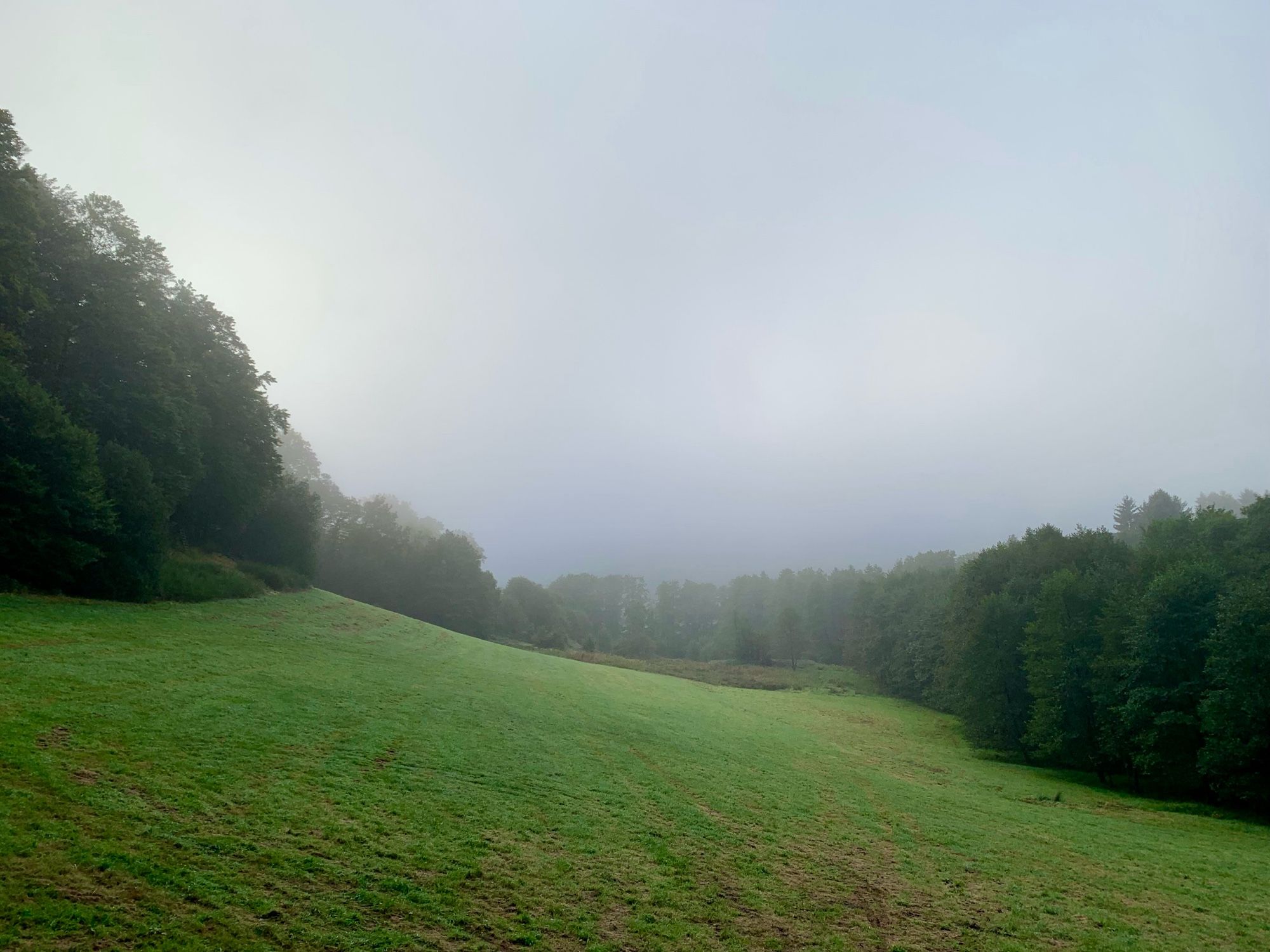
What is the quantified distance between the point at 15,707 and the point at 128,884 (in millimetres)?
6965

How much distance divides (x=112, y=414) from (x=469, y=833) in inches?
1207

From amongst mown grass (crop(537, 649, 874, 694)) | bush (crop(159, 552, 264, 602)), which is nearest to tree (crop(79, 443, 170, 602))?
bush (crop(159, 552, 264, 602))

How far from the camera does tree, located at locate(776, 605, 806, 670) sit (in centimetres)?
9338

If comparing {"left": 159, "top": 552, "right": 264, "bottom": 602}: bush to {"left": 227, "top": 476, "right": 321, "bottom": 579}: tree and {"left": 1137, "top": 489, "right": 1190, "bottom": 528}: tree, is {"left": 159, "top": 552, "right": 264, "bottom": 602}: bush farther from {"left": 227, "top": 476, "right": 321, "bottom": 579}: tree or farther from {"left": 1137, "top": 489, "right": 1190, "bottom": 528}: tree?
{"left": 1137, "top": 489, "right": 1190, "bottom": 528}: tree

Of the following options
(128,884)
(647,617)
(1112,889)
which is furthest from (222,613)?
(647,617)

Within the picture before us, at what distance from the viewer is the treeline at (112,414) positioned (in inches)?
827

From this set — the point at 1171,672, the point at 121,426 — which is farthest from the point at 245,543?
the point at 1171,672

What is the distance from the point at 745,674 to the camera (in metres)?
71.1

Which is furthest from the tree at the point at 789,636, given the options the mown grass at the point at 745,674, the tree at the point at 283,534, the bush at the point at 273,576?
the bush at the point at 273,576

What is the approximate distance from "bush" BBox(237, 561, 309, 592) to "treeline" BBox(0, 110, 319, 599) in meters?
0.39

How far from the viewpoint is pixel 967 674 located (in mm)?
40250

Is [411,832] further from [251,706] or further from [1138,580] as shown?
[1138,580]

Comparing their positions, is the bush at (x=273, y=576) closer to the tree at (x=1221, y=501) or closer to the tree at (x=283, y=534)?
the tree at (x=283, y=534)

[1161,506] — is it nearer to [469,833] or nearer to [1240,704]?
[1240,704]
